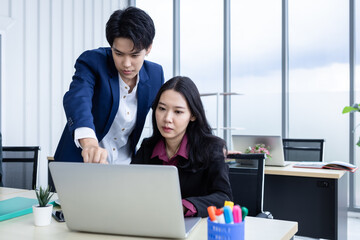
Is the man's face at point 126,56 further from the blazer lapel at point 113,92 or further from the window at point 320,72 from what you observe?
the window at point 320,72

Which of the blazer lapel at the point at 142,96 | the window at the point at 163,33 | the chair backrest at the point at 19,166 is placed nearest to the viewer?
the blazer lapel at the point at 142,96

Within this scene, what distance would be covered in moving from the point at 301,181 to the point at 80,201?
74.6 inches

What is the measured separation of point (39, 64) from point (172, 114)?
2.86 meters

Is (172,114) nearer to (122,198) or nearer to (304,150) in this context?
(122,198)

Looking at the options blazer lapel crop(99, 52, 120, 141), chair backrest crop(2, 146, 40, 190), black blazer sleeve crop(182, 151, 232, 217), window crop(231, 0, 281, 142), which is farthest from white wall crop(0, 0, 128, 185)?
black blazer sleeve crop(182, 151, 232, 217)

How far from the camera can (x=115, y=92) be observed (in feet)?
4.67

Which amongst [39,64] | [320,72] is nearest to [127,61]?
[39,64]

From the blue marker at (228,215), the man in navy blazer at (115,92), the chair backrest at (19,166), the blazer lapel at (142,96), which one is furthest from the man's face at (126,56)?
the chair backrest at (19,166)

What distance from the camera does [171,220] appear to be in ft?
2.72

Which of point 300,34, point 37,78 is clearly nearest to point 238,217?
point 37,78

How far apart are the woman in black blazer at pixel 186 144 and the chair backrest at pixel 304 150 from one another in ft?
6.22

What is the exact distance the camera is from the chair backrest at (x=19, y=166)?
Answer: 7.51ft

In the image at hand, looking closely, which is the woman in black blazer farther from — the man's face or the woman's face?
the man's face

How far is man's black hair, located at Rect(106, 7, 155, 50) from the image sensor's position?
1262 millimetres
